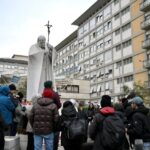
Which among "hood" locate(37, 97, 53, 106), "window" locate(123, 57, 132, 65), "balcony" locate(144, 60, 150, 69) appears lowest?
"hood" locate(37, 97, 53, 106)

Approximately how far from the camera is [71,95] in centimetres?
6525

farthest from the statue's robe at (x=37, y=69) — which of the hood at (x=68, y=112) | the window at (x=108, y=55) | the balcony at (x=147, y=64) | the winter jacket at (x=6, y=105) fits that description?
the window at (x=108, y=55)

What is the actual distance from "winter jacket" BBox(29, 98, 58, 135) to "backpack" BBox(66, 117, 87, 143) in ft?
1.12

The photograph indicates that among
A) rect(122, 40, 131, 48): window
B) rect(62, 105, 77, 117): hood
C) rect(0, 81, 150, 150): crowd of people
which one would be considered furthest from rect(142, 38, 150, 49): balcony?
rect(62, 105, 77, 117): hood

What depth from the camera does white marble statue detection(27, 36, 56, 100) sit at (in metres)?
9.12

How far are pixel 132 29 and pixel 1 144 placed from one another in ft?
164

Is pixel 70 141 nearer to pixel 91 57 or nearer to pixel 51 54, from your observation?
pixel 51 54

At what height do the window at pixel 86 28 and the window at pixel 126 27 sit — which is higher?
the window at pixel 86 28

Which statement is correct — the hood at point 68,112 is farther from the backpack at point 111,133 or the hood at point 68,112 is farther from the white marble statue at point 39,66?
the white marble statue at point 39,66

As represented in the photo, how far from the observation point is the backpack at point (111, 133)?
5406mm

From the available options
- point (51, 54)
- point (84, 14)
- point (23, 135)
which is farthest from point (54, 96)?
point (84, 14)

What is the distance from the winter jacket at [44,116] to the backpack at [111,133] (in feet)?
3.78

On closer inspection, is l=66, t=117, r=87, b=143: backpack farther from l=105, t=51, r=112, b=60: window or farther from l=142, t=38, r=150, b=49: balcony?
l=105, t=51, r=112, b=60: window

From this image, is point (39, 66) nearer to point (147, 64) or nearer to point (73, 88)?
point (147, 64)
